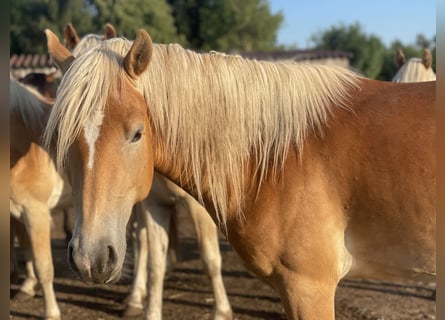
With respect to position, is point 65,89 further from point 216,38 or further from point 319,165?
point 216,38

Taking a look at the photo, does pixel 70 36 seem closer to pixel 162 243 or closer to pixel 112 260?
pixel 162 243

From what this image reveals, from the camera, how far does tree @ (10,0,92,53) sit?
29125mm

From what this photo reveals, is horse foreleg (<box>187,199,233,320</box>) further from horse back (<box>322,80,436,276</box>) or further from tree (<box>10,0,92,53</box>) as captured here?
tree (<box>10,0,92,53</box>)

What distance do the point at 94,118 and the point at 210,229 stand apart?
7.54 feet

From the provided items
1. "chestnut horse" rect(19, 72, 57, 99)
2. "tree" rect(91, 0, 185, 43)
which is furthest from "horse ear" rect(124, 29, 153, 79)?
"tree" rect(91, 0, 185, 43)

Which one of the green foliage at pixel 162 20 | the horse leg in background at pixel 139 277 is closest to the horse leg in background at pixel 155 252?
the horse leg in background at pixel 139 277

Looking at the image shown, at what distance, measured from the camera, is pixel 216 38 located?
110 feet

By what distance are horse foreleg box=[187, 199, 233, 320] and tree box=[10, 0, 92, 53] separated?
88.0 ft

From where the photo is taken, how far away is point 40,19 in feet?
98.3

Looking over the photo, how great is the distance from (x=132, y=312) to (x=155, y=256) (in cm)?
83

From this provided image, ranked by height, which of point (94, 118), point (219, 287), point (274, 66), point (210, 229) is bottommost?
point (219, 287)

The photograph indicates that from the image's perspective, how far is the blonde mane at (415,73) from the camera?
18.1 feet

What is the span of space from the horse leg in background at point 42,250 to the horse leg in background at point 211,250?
47.6 inches

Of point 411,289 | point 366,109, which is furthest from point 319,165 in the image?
point 411,289
